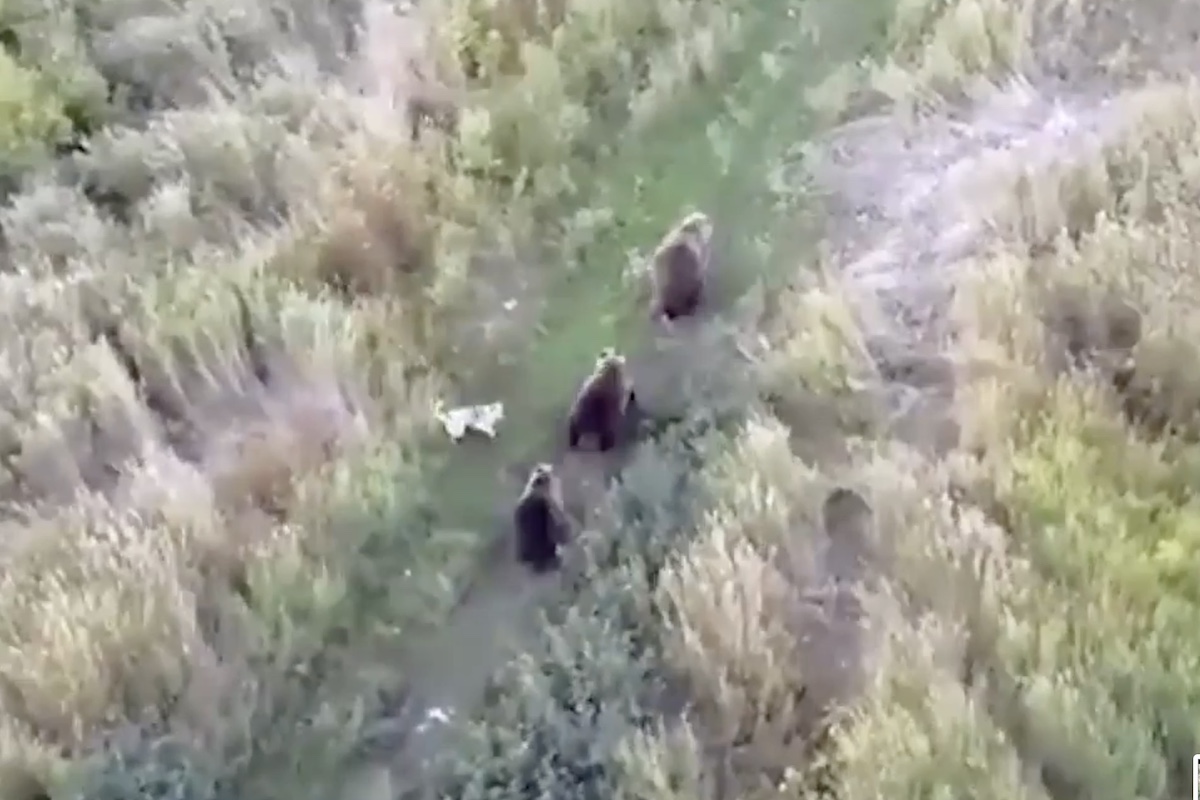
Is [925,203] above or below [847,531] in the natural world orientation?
above

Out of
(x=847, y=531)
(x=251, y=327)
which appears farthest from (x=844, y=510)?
(x=251, y=327)

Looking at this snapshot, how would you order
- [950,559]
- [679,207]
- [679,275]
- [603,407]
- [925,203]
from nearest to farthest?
[950,559]
[603,407]
[679,275]
[925,203]
[679,207]

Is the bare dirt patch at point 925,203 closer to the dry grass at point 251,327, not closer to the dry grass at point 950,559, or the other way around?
the dry grass at point 950,559

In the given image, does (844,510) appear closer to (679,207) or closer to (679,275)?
(679,275)

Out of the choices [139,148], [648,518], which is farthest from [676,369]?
[139,148]

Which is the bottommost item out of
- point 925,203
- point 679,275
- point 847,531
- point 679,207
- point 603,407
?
point 847,531

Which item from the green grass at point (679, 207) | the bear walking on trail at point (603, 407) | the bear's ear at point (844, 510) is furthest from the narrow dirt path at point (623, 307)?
the bear's ear at point (844, 510)
